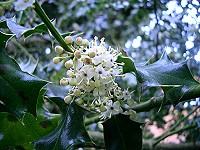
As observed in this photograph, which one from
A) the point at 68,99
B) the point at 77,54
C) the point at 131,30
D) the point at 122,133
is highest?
the point at 77,54

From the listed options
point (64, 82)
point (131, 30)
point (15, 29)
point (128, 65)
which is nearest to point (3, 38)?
point (15, 29)

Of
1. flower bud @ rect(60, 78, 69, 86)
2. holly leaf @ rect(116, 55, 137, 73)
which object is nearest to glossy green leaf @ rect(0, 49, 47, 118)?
flower bud @ rect(60, 78, 69, 86)

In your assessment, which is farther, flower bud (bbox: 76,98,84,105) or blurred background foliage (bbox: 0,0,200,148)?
blurred background foliage (bbox: 0,0,200,148)

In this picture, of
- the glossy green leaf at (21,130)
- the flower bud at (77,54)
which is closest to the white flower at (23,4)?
the flower bud at (77,54)

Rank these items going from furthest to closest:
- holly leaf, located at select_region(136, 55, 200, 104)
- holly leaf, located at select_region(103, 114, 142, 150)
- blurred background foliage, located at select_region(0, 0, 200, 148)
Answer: blurred background foliage, located at select_region(0, 0, 200, 148), holly leaf, located at select_region(103, 114, 142, 150), holly leaf, located at select_region(136, 55, 200, 104)

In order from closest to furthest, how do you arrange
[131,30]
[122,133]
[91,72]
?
[91,72] < [122,133] < [131,30]

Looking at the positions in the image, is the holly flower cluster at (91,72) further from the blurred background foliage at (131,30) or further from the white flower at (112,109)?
the blurred background foliage at (131,30)

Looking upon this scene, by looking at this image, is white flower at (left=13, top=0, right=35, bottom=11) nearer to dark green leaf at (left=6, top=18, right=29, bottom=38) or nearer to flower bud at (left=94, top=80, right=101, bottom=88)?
dark green leaf at (left=6, top=18, right=29, bottom=38)

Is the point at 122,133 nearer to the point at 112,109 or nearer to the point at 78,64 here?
the point at 112,109

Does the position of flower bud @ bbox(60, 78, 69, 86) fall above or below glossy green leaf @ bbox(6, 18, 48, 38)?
below
